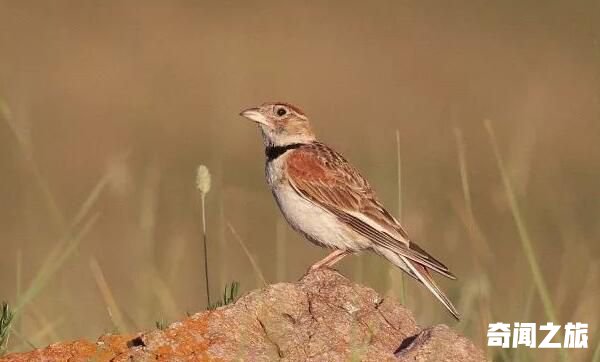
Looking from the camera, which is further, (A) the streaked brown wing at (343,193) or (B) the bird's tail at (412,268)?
(A) the streaked brown wing at (343,193)

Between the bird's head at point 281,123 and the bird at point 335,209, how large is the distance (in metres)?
0.19

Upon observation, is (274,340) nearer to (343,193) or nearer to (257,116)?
(343,193)

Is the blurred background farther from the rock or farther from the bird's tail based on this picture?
the rock

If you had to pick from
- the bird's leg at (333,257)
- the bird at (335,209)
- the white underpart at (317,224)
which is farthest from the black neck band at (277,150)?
the bird's leg at (333,257)

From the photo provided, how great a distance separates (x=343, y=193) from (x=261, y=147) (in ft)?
42.8

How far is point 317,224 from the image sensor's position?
8.05m

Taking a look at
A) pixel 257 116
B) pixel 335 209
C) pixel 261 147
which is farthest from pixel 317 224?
pixel 261 147

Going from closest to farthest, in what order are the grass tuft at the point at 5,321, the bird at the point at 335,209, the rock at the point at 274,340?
the rock at the point at 274,340 < the grass tuft at the point at 5,321 < the bird at the point at 335,209

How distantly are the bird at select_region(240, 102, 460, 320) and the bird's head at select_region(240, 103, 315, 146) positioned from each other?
0.63 feet

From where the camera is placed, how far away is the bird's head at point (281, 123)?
869cm

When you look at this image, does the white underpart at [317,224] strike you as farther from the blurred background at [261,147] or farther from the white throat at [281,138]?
the white throat at [281,138]

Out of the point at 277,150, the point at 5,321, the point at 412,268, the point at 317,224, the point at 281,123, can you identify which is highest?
the point at 281,123

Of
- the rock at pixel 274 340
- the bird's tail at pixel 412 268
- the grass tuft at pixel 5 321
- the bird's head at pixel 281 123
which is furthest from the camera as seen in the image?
the bird's head at pixel 281 123

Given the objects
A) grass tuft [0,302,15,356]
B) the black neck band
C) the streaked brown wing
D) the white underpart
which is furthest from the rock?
the black neck band
